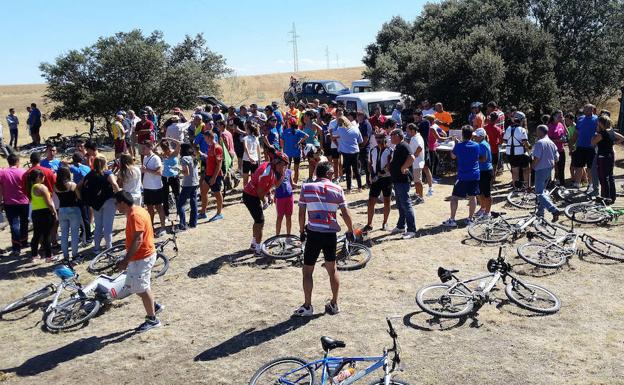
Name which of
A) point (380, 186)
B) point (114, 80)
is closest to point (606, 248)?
point (380, 186)

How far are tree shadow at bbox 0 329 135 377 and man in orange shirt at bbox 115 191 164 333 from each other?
1.72 ft

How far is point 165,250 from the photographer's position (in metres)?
9.41

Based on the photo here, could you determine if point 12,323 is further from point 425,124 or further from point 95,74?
point 95,74

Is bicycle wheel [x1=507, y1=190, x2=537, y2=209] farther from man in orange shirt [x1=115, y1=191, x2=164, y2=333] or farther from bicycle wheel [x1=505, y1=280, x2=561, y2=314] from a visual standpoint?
man in orange shirt [x1=115, y1=191, x2=164, y2=333]

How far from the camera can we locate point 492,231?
9.22m

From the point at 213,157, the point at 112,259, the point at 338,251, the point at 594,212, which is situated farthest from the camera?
the point at 213,157

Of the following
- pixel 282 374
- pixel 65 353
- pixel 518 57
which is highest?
pixel 518 57

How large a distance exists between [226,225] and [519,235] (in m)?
5.48

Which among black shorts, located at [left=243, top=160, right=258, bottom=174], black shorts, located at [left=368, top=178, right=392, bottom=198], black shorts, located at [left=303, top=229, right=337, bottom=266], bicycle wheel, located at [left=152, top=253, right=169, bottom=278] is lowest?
bicycle wheel, located at [left=152, top=253, right=169, bottom=278]

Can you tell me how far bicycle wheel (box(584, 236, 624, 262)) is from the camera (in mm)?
8123

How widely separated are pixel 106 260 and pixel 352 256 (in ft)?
13.1

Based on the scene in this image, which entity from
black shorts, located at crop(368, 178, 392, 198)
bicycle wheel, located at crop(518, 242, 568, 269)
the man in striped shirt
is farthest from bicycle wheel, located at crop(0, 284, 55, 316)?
bicycle wheel, located at crop(518, 242, 568, 269)

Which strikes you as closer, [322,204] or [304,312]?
[322,204]

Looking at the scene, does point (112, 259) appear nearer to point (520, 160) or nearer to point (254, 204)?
point (254, 204)
